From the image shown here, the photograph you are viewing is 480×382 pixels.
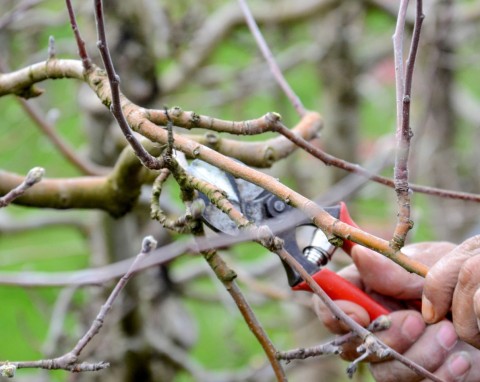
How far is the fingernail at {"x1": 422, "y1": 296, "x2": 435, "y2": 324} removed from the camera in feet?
4.67

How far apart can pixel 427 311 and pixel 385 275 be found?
0.75 ft

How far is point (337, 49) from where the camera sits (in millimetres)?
3887

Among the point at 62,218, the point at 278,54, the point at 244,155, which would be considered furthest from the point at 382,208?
the point at 244,155

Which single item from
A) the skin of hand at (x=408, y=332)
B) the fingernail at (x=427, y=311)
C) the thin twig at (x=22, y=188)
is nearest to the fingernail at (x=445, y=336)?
the skin of hand at (x=408, y=332)

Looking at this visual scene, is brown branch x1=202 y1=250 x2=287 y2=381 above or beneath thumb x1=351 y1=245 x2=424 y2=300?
above

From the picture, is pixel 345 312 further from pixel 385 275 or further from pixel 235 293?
pixel 235 293

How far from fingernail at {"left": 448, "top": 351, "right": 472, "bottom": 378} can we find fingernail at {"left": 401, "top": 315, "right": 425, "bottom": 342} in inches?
3.5

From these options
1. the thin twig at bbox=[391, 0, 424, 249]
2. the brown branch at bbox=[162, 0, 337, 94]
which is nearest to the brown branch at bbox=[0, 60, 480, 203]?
the thin twig at bbox=[391, 0, 424, 249]

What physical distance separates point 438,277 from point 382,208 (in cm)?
642

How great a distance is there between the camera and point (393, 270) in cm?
166

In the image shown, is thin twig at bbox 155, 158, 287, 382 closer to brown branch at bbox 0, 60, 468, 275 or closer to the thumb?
brown branch at bbox 0, 60, 468, 275

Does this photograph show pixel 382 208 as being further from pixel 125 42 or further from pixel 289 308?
pixel 125 42

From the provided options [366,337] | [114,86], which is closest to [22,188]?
[114,86]

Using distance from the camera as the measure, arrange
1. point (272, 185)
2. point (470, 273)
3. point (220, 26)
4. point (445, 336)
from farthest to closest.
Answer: point (220, 26), point (445, 336), point (470, 273), point (272, 185)
